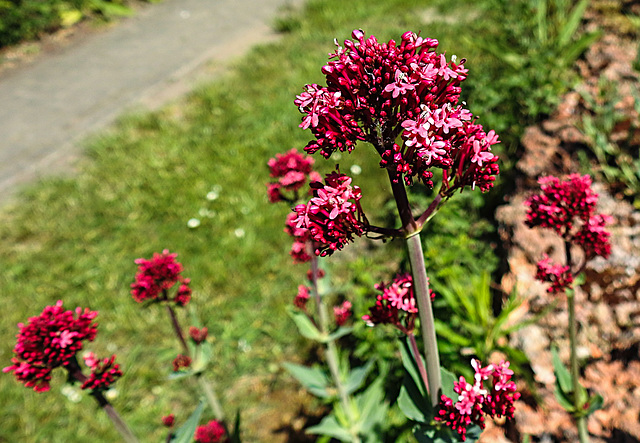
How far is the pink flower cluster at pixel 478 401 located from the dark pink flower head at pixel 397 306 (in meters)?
0.29

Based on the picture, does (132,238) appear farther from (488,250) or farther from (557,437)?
(557,437)

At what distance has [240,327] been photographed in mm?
4371

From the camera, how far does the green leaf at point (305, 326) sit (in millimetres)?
2841

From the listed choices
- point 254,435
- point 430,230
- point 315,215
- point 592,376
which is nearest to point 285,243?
point 430,230

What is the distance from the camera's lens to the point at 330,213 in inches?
55.0

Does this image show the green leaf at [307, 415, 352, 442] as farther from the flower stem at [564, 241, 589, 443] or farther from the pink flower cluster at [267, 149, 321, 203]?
the pink flower cluster at [267, 149, 321, 203]

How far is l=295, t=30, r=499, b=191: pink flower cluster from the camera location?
135cm

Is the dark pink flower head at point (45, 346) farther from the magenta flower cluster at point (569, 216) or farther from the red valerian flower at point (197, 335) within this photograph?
the magenta flower cluster at point (569, 216)

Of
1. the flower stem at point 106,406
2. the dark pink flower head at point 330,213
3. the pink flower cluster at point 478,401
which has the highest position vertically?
the dark pink flower head at point 330,213

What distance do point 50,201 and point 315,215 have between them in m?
5.66

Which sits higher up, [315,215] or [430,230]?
[315,215]

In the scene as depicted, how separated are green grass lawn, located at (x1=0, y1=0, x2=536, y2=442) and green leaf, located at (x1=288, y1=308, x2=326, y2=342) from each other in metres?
0.79

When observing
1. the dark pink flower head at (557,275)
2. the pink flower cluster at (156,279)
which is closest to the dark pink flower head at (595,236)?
the dark pink flower head at (557,275)

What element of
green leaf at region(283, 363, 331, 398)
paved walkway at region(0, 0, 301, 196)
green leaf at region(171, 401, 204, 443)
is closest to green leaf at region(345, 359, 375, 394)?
green leaf at region(283, 363, 331, 398)
